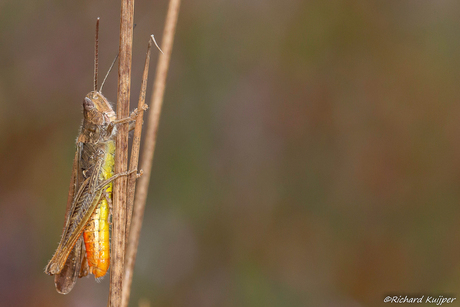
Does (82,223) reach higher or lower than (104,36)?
lower

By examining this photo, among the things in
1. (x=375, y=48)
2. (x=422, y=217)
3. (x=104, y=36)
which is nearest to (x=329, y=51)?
(x=375, y=48)

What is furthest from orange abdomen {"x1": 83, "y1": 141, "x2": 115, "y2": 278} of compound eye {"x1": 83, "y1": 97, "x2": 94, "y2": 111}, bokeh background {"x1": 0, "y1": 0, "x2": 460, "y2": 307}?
bokeh background {"x1": 0, "y1": 0, "x2": 460, "y2": 307}

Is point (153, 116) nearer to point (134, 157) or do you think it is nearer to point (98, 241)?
point (134, 157)

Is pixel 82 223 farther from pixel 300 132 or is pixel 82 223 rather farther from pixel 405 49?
pixel 405 49

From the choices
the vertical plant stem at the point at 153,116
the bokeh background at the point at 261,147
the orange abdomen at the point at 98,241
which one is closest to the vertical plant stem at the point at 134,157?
the vertical plant stem at the point at 153,116

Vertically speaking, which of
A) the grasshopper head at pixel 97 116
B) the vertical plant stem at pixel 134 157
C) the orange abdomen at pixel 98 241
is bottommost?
the orange abdomen at pixel 98 241

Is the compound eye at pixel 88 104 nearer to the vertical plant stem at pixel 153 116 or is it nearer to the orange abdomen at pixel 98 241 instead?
the orange abdomen at pixel 98 241
